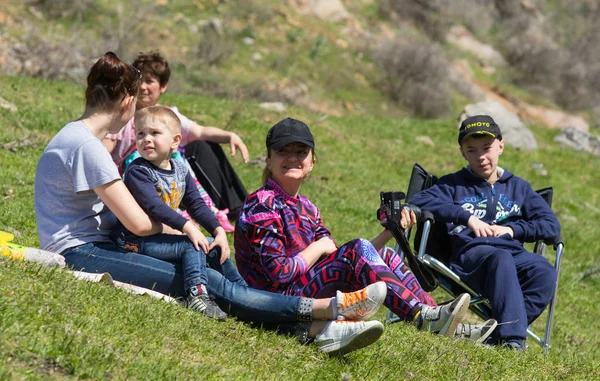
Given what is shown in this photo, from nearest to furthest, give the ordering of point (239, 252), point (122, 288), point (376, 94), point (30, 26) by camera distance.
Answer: point (122, 288)
point (239, 252)
point (30, 26)
point (376, 94)

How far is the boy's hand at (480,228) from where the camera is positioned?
591 centimetres

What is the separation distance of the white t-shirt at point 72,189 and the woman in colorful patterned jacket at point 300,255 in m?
0.86

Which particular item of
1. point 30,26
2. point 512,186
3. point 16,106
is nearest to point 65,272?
point 512,186

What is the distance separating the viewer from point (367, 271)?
14.8 ft

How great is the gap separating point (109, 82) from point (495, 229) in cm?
314

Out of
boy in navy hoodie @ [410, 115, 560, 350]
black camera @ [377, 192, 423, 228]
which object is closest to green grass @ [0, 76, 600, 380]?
boy in navy hoodie @ [410, 115, 560, 350]

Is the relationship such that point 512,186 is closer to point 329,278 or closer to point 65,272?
point 329,278

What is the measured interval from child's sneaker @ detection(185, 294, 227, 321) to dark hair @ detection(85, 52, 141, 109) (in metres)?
1.29

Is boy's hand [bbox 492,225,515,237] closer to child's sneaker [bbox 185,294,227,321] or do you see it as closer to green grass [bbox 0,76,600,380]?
green grass [bbox 0,76,600,380]

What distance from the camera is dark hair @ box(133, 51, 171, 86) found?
691 centimetres

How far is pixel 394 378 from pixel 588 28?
43.0 meters

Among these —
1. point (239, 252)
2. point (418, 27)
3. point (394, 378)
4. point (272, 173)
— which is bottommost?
point (394, 378)

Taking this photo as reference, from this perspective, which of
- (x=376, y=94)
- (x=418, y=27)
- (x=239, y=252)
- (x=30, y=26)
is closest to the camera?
(x=239, y=252)

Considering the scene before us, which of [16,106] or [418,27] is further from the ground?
[418,27]
